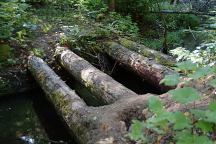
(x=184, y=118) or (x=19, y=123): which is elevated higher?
(x=184, y=118)

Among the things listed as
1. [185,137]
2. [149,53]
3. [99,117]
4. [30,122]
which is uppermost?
[185,137]

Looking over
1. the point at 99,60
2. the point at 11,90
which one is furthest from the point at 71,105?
the point at 99,60

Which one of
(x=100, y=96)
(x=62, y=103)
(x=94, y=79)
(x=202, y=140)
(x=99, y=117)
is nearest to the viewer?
(x=202, y=140)

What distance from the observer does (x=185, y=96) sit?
2.32 metres

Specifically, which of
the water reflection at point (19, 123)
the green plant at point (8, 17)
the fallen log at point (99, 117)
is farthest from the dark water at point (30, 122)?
the green plant at point (8, 17)

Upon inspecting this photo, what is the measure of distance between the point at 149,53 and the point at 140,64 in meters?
0.51

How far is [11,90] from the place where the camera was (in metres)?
7.06

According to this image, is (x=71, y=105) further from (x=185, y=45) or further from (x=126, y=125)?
(x=185, y=45)

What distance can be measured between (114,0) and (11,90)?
5.39 m

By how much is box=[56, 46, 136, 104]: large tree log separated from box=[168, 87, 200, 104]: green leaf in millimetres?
2324

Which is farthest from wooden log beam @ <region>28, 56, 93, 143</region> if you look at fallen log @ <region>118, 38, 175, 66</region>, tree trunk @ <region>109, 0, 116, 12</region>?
tree trunk @ <region>109, 0, 116, 12</region>

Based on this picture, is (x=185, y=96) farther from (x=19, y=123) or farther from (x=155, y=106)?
(x=19, y=123)

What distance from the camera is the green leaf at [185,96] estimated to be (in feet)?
7.46

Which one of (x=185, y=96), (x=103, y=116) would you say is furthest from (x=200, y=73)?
(x=103, y=116)
